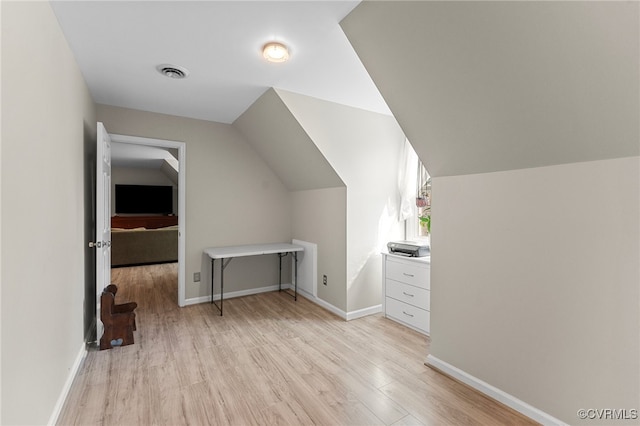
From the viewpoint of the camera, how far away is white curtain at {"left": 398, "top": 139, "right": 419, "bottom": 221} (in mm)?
3453

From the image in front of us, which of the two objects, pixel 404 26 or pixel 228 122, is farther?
pixel 228 122

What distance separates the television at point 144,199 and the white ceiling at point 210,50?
19.6 feet

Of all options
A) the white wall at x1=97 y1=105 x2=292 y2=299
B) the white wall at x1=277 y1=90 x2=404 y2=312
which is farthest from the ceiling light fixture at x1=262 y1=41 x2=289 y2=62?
the white wall at x1=97 y1=105 x2=292 y2=299

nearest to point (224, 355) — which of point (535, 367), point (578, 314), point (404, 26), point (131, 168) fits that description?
point (535, 367)

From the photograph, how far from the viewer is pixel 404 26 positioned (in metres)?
1.55

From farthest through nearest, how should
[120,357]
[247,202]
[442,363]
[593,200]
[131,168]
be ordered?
[131,168], [247,202], [120,357], [442,363], [593,200]

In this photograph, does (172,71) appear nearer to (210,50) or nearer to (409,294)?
(210,50)

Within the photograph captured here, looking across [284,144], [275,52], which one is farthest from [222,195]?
[275,52]

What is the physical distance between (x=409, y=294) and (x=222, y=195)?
2435mm

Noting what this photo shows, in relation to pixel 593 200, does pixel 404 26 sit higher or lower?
higher

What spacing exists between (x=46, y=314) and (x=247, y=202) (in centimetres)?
255

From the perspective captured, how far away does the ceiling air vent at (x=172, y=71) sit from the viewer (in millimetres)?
2314

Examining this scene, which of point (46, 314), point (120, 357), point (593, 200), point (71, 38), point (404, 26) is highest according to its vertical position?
point (71, 38)

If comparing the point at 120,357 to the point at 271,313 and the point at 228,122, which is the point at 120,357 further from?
the point at 228,122
